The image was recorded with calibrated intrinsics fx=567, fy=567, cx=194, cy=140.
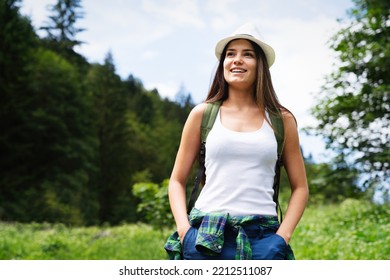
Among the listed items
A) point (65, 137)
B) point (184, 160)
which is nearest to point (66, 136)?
point (65, 137)

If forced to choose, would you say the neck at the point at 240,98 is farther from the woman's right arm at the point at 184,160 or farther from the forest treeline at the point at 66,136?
the forest treeline at the point at 66,136

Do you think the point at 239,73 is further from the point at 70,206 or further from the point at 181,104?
the point at 181,104

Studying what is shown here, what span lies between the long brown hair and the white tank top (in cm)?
16

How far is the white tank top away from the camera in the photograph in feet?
6.88

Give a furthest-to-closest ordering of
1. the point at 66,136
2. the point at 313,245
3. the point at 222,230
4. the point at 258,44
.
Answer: the point at 66,136, the point at 313,245, the point at 258,44, the point at 222,230

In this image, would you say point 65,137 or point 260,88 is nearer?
point 260,88

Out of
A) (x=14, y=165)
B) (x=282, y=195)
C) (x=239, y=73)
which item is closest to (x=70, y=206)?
(x=14, y=165)

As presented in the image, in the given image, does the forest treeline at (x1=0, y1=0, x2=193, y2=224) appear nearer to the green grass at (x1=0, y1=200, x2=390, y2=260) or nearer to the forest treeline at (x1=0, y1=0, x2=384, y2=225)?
the forest treeline at (x1=0, y1=0, x2=384, y2=225)

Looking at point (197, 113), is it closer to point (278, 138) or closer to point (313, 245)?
point (278, 138)

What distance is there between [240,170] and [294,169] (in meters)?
0.28

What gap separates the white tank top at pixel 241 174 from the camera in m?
2.10

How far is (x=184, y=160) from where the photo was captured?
2.30 metres

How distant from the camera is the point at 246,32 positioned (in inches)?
89.7

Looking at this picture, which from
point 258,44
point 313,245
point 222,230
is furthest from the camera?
point 313,245
